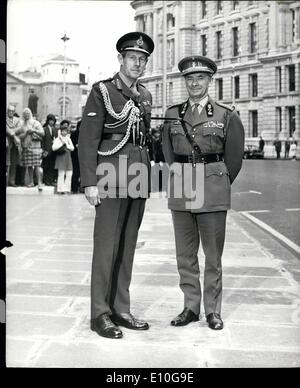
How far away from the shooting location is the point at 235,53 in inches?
250

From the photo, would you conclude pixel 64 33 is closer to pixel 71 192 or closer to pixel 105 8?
pixel 105 8

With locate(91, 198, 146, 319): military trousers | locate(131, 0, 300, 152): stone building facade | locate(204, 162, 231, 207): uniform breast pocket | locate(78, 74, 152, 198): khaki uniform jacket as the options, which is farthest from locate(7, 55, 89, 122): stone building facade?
locate(204, 162, 231, 207): uniform breast pocket

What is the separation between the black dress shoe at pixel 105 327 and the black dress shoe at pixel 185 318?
1.29ft

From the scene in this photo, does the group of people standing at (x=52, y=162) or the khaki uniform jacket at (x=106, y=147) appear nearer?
the khaki uniform jacket at (x=106, y=147)

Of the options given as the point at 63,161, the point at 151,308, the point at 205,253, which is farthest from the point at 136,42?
the point at 63,161

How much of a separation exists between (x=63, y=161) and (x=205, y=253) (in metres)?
9.59

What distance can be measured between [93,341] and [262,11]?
7.45ft

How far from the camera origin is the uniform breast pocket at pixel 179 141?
416 centimetres

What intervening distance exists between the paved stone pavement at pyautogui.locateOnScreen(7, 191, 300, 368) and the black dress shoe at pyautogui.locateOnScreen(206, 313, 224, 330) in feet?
0.15

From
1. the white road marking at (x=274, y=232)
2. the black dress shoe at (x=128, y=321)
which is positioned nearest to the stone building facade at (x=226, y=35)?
the black dress shoe at (x=128, y=321)

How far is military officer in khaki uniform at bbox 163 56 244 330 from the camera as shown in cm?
414

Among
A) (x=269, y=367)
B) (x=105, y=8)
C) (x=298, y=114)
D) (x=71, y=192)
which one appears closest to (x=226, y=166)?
(x=298, y=114)

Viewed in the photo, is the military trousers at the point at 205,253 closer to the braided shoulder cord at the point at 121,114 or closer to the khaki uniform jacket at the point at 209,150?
the khaki uniform jacket at the point at 209,150

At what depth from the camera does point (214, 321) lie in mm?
4066
